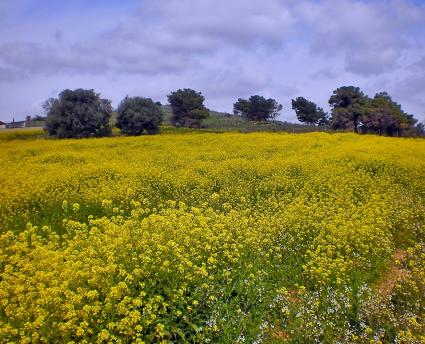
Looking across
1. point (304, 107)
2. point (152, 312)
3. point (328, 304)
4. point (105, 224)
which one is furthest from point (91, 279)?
point (304, 107)

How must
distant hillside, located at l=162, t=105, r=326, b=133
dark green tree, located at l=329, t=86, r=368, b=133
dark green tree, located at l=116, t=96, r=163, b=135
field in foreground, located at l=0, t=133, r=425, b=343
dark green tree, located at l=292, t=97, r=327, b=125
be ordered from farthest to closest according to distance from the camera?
dark green tree, located at l=292, t=97, r=327, b=125
dark green tree, located at l=329, t=86, r=368, b=133
distant hillside, located at l=162, t=105, r=326, b=133
dark green tree, located at l=116, t=96, r=163, b=135
field in foreground, located at l=0, t=133, r=425, b=343

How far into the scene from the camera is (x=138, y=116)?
4497 centimetres

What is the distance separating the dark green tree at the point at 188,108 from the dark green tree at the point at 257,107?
68.1 ft

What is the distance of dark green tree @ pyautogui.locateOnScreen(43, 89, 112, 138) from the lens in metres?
43.5

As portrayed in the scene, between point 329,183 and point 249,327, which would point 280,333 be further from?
point 329,183

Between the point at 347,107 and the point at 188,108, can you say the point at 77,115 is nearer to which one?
the point at 188,108

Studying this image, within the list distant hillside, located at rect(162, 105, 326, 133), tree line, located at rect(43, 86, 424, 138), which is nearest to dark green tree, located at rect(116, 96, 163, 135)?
tree line, located at rect(43, 86, 424, 138)

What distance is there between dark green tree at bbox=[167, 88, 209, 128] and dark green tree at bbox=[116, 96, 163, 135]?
21.6 m

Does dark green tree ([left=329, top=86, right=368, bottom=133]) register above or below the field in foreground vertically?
above

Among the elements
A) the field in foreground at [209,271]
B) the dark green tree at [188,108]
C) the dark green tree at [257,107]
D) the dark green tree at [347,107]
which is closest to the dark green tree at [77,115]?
the dark green tree at [188,108]

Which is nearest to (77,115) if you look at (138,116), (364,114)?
(138,116)

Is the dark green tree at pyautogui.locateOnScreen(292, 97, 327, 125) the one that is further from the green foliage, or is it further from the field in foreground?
the field in foreground

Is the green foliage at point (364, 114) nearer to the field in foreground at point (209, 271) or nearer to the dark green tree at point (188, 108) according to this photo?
the dark green tree at point (188, 108)

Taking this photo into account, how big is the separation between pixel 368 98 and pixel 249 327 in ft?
Answer: 222
